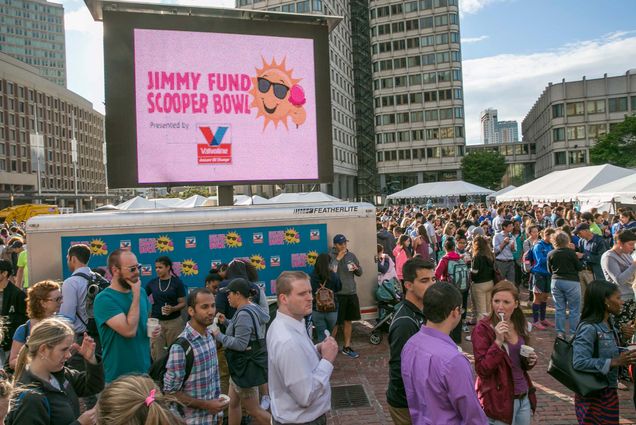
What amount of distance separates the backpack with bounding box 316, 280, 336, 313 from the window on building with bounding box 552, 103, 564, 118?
79.4m

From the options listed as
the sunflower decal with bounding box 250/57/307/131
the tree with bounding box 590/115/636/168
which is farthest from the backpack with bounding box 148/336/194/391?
the tree with bounding box 590/115/636/168

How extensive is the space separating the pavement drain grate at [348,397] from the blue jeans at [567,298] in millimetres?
4215

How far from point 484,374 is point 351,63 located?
267ft

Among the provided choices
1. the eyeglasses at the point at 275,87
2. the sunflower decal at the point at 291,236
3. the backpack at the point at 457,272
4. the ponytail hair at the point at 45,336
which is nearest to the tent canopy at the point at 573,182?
the backpack at the point at 457,272

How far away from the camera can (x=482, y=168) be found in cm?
7281

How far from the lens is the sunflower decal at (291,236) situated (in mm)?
9789


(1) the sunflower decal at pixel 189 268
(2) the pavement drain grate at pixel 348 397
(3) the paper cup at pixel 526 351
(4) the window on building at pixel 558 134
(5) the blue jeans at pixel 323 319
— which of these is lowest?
(2) the pavement drain grate at pixel 348 397

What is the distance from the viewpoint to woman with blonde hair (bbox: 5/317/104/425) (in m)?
2.84

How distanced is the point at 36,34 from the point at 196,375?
170025mm

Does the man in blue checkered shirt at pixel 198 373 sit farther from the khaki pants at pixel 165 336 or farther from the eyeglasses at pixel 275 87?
the eyeglasses at pixel 275 87

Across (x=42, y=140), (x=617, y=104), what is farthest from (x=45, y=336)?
(x=617, y=104)

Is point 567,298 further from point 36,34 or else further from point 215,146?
point 36,34

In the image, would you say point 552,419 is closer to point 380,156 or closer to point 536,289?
point 536,289

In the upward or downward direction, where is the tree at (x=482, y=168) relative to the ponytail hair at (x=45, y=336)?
upward
